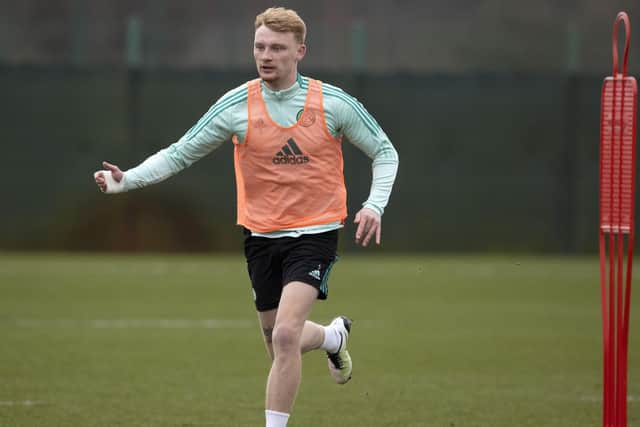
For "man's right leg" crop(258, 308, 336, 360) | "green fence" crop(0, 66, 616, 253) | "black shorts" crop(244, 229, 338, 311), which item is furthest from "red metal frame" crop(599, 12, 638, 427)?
"green fence" crop(0, 66, 616, 253)

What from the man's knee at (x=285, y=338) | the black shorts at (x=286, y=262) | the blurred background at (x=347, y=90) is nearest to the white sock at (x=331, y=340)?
the black shorts at (x=286, y=262)

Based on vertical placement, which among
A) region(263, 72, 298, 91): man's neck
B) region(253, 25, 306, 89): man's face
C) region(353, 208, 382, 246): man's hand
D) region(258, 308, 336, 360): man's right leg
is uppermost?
region(253, 25, 306, 89): man's face

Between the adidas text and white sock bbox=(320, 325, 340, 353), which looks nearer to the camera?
the adidas text

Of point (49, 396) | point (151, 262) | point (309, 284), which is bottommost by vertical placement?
point (151, 262)

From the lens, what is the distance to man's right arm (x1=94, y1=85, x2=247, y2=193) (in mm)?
5797

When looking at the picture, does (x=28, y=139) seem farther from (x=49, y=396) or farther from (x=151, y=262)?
(x=49, y=396)

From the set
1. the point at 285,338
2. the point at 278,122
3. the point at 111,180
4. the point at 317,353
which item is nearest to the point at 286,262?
the point at 285,338

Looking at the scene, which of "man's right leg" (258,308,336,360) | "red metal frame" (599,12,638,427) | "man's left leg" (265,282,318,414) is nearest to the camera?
"red metal frame" (599,12,638,427)

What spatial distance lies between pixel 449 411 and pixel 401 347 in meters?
2.88

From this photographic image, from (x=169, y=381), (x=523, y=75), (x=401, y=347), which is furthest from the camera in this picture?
(x=523, y=75)

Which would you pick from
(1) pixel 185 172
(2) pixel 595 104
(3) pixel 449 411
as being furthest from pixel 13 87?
(3) pixel 449 411

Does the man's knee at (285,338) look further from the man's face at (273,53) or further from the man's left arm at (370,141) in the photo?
the man's face at (273,53)

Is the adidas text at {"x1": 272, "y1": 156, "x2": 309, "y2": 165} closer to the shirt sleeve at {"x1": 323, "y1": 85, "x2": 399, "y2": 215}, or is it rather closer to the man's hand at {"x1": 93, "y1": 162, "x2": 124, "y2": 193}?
the shirt sleeve at {"x1": 323, "y1": 85, "x2": 399, "y2": 215}

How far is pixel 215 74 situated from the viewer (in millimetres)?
18328
